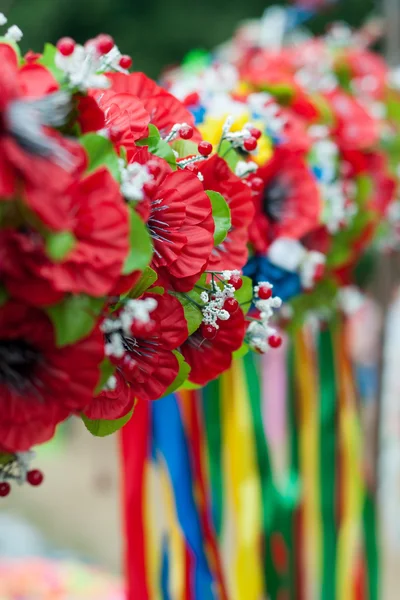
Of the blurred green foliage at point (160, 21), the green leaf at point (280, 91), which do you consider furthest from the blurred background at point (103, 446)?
the green leaf at point (280, 91)

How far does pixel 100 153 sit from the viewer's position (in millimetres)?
325

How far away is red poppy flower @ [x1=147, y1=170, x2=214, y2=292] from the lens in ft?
1.25

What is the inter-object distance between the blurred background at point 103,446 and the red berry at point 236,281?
125cm

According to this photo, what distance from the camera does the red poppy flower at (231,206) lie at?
44 centimetres

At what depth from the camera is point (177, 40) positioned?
299 centimetres

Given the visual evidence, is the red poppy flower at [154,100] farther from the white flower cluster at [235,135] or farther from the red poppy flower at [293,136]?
the red poppy flower at [293,136]

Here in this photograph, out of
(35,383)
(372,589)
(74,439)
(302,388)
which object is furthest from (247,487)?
(74,439)

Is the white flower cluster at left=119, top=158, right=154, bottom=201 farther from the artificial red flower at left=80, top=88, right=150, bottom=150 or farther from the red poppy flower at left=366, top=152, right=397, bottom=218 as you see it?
the red poppy flower at left=366, top=152, right=397, bottom=218

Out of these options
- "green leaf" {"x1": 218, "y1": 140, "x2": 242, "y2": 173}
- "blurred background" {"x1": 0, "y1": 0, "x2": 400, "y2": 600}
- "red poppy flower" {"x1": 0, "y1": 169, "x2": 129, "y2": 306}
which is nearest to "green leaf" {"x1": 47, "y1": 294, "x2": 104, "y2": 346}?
"red poppy flower" {"x1": 0, "y1": 169, "x2": 129, "y2": 306}

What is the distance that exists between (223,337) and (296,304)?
1.10 feet

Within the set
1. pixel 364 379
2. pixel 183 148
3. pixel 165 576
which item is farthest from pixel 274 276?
pixel 364 379

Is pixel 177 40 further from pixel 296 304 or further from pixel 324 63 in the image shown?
pixel 296 304

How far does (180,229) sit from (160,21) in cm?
287

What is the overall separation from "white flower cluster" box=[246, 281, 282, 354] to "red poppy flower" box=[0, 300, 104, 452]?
0.47ft
